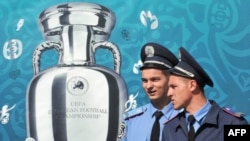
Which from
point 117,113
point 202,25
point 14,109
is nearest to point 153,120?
point 117,113

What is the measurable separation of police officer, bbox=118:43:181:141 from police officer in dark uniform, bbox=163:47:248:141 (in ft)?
0.15

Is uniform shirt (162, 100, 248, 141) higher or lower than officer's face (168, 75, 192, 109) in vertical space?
lower

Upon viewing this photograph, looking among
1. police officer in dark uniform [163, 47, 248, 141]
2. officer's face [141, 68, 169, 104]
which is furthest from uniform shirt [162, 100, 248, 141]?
officer's face [141, 68, 169, 104]

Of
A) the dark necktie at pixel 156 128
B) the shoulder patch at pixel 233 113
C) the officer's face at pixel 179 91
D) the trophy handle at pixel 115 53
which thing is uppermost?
the trophy handle at pixel 115 53

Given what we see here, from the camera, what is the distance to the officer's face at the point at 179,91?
2.72 meters

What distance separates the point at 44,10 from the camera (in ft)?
9.12

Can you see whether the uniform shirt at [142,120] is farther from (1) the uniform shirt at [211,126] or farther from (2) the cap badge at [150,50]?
(2) the cap badge at [150,50]

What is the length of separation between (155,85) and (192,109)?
266 millimetres

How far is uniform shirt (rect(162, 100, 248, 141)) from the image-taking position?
2.64m

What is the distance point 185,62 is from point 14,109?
3.50ft

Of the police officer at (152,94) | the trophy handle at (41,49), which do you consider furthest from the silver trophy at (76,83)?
the police officer at (152,94)

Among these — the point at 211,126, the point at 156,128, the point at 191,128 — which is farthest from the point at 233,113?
the point at 156,128

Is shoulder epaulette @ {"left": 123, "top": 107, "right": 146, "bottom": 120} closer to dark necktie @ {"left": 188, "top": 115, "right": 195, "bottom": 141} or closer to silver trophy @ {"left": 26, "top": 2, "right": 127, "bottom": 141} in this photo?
silver trophy @ {"left": 26, "top": 2, "right": 127, "bottom": 141}

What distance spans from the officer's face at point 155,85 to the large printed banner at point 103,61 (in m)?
0.05
